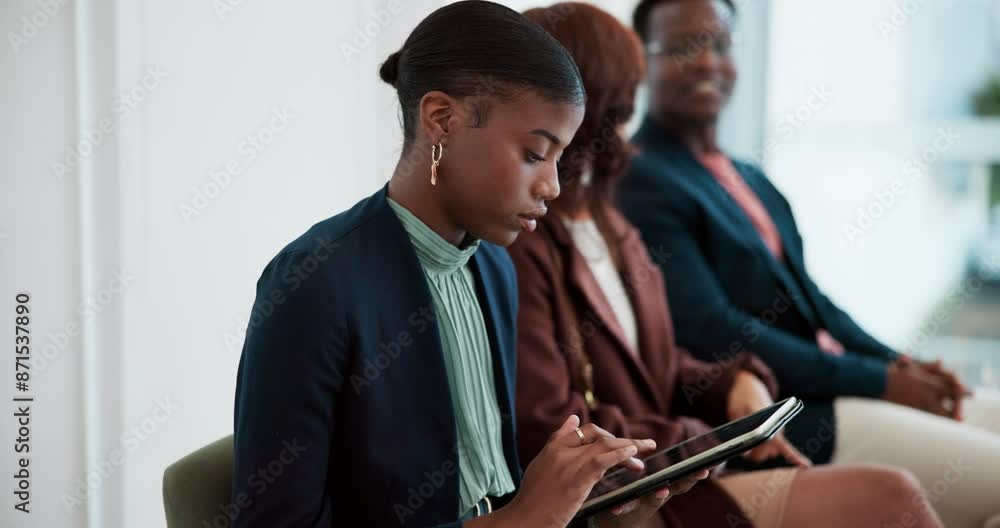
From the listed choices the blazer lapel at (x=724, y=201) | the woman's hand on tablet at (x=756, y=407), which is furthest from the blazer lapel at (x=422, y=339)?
the blazer lapel at (x=724, y=201)

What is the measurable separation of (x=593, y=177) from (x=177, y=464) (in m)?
0.91

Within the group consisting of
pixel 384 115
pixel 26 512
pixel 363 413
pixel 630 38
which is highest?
pixel 630 38

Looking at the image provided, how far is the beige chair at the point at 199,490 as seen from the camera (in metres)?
0.96

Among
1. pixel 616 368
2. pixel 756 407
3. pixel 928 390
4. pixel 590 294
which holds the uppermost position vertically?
pixel 590 294

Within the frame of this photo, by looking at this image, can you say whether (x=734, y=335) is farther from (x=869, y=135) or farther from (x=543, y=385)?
(x=869, y=135)

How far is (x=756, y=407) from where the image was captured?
1586 millimetres

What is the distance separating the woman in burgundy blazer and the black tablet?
29cm

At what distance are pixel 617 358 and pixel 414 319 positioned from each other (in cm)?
56

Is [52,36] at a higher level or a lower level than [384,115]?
higher

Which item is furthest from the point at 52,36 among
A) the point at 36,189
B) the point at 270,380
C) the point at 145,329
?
the point at 270,380

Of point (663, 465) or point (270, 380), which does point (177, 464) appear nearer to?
point (270, 380)

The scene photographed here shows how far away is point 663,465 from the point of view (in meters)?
1.00

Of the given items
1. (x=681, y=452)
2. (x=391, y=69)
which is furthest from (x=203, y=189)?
(x=681, y=452)

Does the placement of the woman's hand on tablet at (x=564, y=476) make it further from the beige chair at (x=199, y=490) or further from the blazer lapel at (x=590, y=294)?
the blazer lapel at (x=590, y=294)
